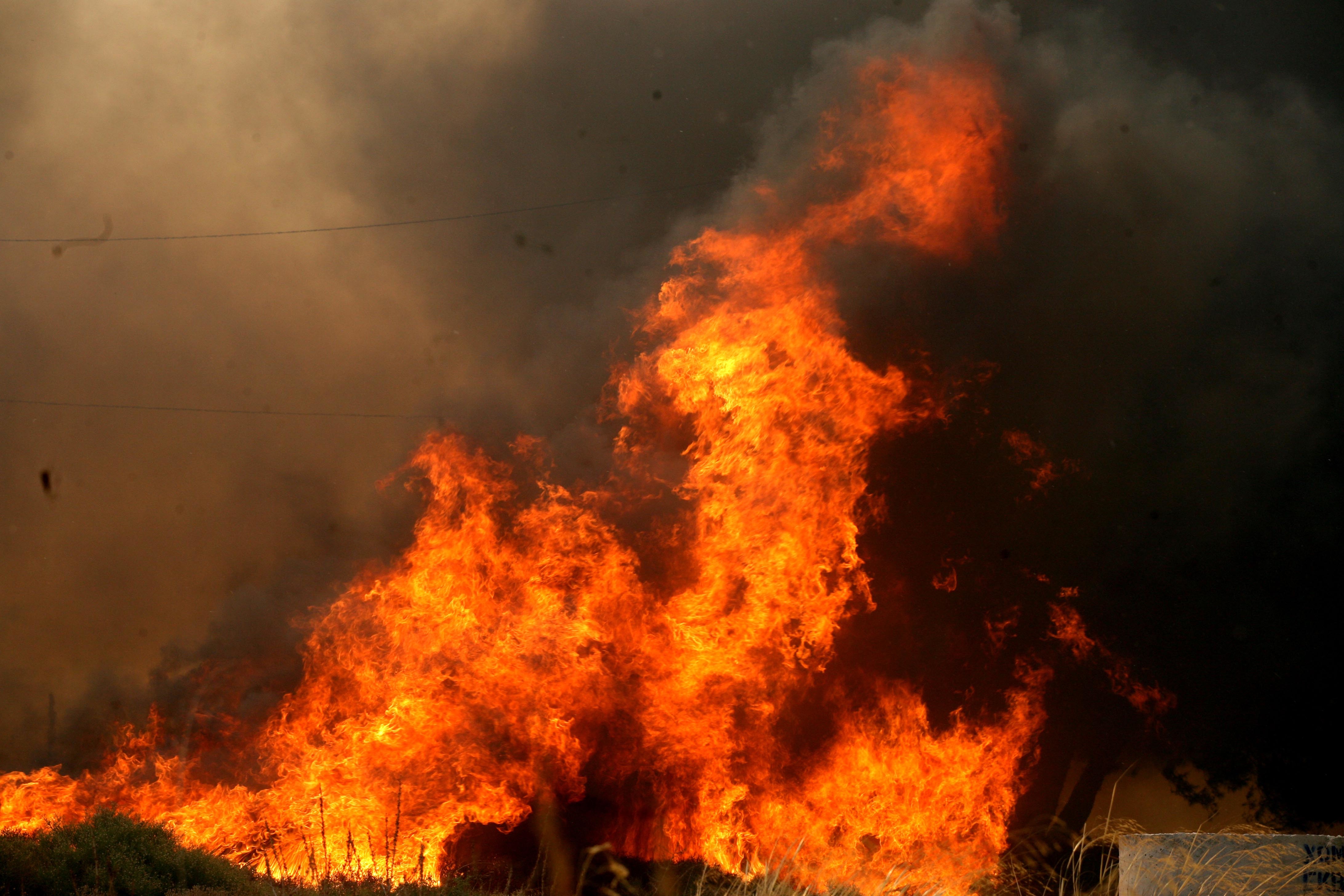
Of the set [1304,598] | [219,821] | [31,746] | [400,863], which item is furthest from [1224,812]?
[31,746]

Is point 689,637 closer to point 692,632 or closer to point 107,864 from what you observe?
point 692,632

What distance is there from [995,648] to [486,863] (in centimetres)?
811

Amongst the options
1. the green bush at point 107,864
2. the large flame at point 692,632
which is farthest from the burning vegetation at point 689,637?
the green bush at point 107,864

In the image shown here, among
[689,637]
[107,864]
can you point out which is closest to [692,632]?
[689,637]

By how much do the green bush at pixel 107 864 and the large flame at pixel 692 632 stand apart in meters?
2.31

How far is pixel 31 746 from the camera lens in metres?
15.3

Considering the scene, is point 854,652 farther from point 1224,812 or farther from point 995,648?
point 1224,812

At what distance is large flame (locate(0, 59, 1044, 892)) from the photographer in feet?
36.3

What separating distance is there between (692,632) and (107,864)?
660 centimetres

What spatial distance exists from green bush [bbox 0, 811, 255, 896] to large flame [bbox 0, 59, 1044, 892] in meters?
2.31

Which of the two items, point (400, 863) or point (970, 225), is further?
point (970, 225)

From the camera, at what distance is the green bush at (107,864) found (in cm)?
672

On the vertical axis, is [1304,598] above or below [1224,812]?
above

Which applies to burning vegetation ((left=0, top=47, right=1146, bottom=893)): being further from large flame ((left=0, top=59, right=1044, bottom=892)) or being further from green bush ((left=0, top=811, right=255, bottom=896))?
green bush ((left=0, top=811, right=255, bottom=896))
